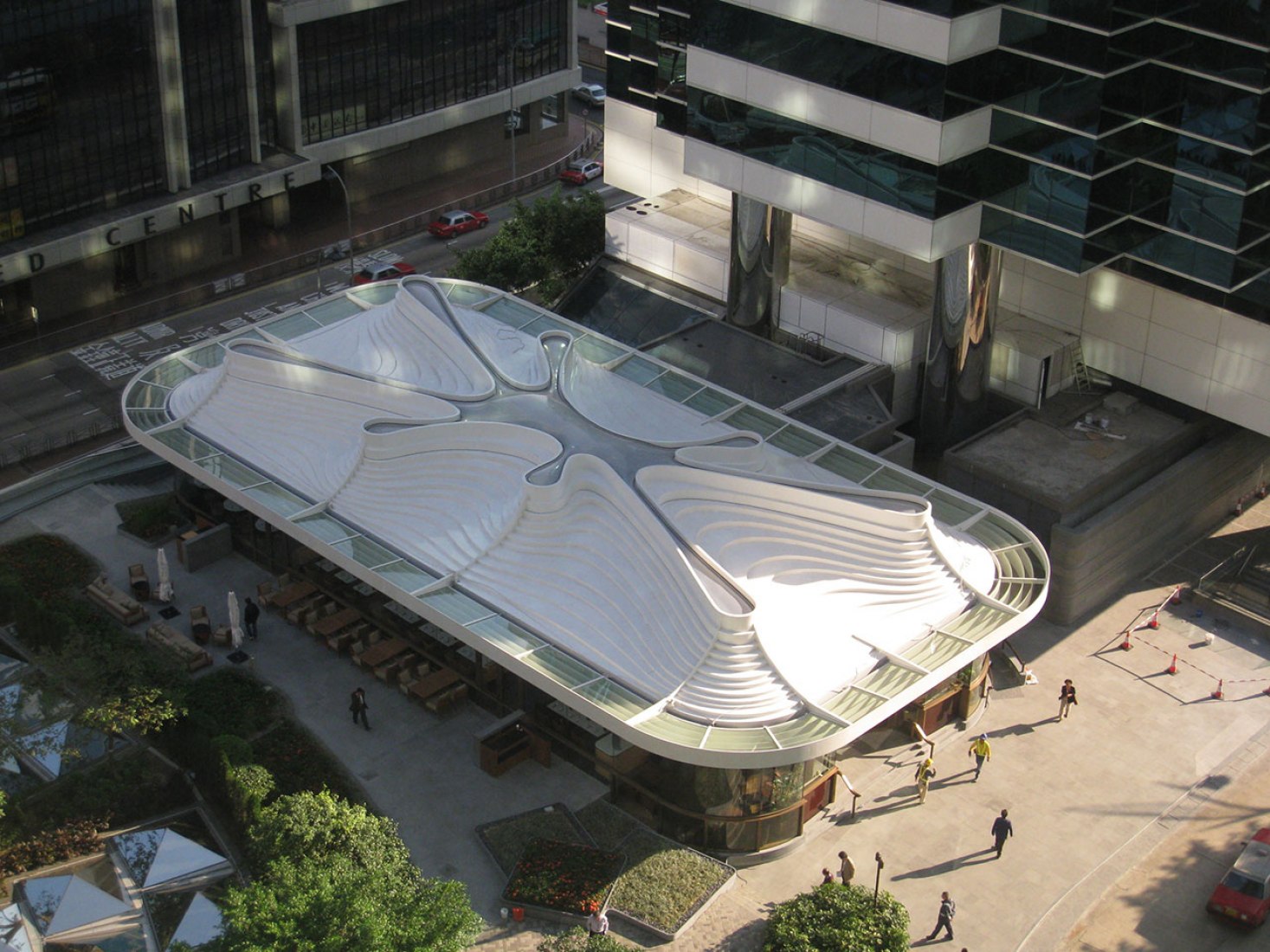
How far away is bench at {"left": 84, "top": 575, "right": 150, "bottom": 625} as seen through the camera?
70562mm

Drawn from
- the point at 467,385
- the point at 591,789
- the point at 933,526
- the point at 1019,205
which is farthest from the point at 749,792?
the point at 1019,205

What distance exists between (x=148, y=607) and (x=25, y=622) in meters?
5.04

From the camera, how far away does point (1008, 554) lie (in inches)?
2559

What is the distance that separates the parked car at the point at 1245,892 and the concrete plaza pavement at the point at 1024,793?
0.80 meters

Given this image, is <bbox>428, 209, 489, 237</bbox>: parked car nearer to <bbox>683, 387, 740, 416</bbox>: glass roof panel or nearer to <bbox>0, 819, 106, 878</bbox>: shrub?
<bbox>683, 387, 740, 416</bbox>: glass roof panel

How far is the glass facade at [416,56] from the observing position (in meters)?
105

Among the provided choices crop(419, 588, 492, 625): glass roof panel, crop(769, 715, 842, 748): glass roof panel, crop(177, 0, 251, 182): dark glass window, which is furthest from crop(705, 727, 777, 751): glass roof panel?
crop(177, 0, 251, 182): dark glass window

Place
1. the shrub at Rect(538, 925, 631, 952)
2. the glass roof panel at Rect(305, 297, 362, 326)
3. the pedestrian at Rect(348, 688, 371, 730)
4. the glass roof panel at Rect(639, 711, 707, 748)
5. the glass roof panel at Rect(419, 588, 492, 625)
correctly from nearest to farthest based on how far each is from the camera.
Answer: the shrub at Rect(538, 925, 631, 952), the glass roof panel at Rect(639, 711, 707, 748), the glass roof panel at Rect(419, 588, 492, 625), the pedestrian at Rect(348, 688, 371, 730), the glass roof panel at Rect(305, 297, 362, 326)

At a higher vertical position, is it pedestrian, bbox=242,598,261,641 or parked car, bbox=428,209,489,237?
parked car, bbox=428,209,489,237

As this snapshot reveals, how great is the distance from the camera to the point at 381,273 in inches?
3964

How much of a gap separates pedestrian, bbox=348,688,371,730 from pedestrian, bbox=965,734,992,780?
888 inches

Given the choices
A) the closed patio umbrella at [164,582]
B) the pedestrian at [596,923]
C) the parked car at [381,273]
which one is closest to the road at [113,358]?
the parked car at [381,273]

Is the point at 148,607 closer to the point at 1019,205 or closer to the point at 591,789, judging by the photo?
the point at 591,789

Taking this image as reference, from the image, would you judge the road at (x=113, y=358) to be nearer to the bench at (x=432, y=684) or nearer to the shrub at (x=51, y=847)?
the bench at (x=432, y=684)
